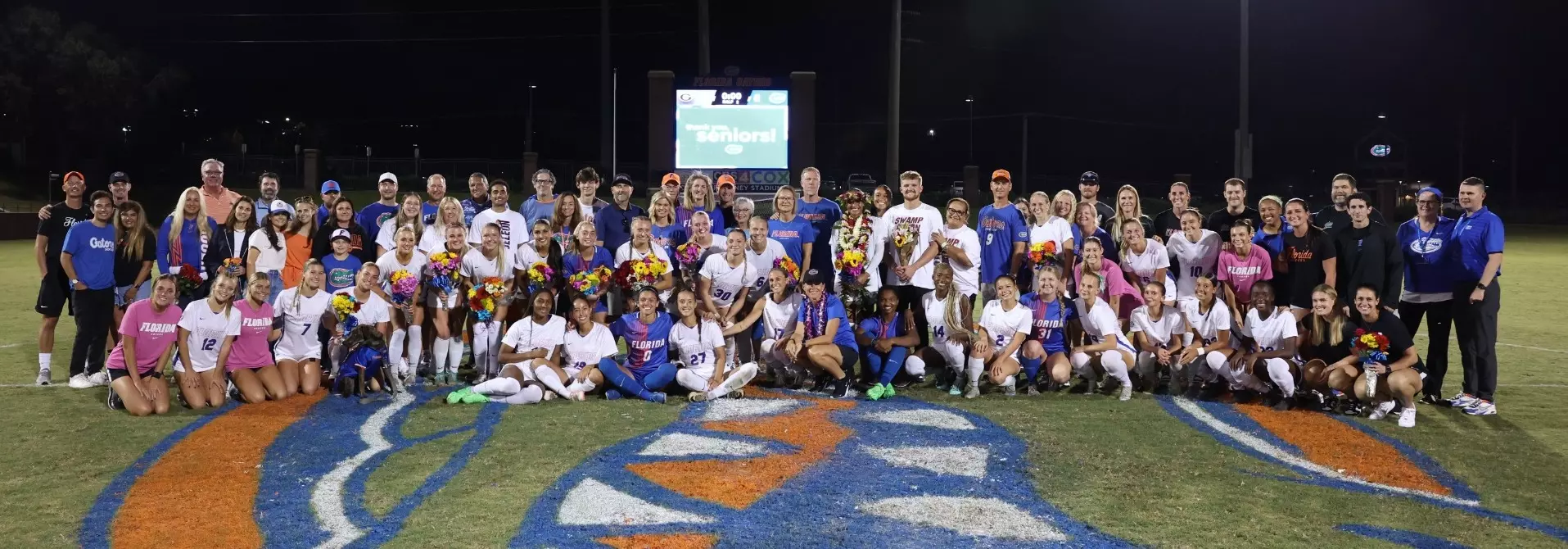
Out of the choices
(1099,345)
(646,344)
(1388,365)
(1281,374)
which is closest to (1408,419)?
(1388,365)

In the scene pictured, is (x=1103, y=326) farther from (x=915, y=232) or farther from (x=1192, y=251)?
(x=915, y=232)

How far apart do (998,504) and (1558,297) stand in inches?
594

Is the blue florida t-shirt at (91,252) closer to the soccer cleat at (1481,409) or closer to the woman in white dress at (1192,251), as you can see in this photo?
the woman in white dress at (1192,251)

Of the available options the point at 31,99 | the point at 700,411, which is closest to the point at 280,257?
the point at 700,411

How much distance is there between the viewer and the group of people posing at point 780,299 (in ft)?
28.3

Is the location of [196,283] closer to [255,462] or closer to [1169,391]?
[255,462]

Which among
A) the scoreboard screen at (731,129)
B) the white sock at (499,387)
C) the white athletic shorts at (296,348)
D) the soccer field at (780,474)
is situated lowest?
the soccer field at (780,474)

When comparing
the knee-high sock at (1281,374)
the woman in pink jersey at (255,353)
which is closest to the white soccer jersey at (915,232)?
the knee-high sock at (1281,374)

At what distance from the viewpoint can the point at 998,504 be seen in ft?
19.5

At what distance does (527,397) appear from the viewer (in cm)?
864

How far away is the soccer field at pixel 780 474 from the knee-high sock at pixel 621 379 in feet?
0.87

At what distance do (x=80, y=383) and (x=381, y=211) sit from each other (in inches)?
116

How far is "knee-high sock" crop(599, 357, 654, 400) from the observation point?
8836 millimetres

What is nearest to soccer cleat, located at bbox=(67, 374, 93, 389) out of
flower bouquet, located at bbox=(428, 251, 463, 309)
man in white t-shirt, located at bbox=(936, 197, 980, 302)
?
flower bouquet, located at bbox=(428, 251, 463, 309)
